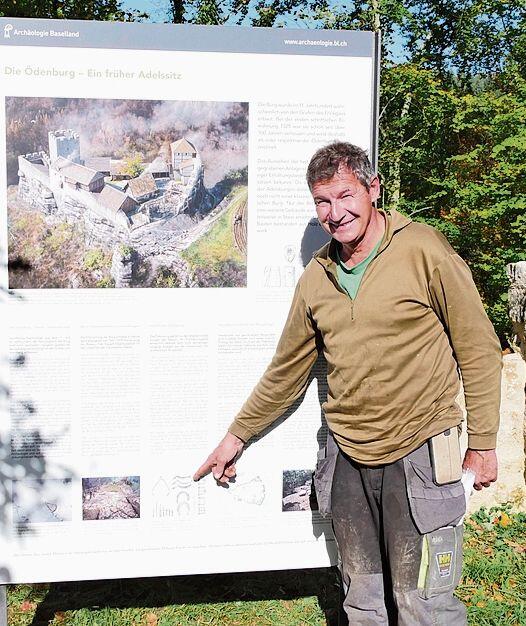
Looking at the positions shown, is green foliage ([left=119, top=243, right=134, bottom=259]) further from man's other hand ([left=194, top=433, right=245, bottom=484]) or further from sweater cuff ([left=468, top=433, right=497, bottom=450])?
sweater cuff ([left=468, top=433, right=497, bottom=450])

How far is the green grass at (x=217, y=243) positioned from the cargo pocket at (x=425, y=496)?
118 centimetres

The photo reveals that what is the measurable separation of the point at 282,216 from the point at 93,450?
53.1 inches

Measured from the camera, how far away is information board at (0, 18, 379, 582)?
282 centimetres

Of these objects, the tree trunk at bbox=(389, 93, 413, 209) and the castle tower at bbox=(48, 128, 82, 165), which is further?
the tree trunk at bbox=(389, 93, 413, 209)

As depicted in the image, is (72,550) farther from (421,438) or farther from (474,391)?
(474,391)

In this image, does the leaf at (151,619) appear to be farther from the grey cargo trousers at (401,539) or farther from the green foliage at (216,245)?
the green foliage at (216,245)

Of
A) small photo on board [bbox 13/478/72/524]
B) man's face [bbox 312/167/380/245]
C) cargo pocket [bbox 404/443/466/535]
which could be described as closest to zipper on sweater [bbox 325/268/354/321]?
man's face [bbox 312/167/380/245]

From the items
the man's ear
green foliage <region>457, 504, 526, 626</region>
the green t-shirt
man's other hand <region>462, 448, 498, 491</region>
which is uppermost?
the man's ear

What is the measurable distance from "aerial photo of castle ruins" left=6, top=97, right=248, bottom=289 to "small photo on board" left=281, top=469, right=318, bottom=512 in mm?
945

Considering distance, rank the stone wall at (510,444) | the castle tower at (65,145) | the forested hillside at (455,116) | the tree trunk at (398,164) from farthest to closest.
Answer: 1. the tree trunk at (398,164)
2. the forested hillside at (455,116)
3. the stone wall at (510,444)
4. the castle tower at (65,145)

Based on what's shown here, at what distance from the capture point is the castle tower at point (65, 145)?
2811 millimetres

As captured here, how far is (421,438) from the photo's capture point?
2.58 metres

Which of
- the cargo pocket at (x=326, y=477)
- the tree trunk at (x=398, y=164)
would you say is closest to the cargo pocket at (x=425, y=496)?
the cargo pocket at (x=326, y=477)

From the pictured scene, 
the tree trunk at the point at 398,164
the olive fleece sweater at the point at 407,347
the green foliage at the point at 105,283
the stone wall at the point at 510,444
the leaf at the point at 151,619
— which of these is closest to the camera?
the olive fleece sweater at the point at 407,347
